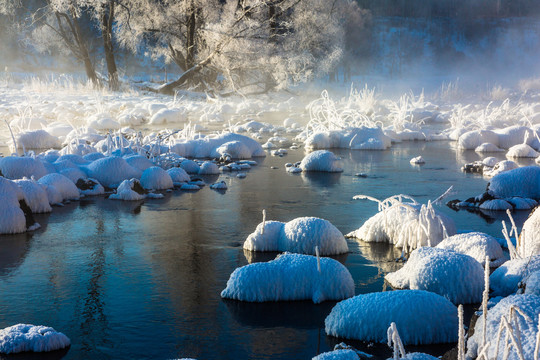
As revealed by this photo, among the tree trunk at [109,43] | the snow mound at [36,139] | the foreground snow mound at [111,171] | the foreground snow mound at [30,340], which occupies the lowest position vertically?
the foreground snow mound at [30,340]

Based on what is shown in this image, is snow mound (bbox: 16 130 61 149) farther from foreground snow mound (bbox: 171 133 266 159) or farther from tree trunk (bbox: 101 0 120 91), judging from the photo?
tree trunk (bbox: 101 0 120 91)

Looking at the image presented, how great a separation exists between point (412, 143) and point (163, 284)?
12.5 meters

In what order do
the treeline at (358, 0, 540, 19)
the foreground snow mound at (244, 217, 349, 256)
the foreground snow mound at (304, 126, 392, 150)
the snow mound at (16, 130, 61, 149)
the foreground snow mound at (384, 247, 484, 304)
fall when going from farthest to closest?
the treeline at (358, 0, 540, 19) → the foreground snow mound at (304, 126, 392, 150) → the snow mound at (16, 130, 61, 149) → the foreground snow mound at (244, 217, 349, 256) → the foreground snow mound at (384, 247, 484, 304)

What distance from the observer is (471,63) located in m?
52.9

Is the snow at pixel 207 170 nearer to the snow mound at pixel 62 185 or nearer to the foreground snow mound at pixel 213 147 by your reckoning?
the foreground snow mound at pixel 213 147

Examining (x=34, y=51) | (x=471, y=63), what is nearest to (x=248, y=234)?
(x=34, y=51)

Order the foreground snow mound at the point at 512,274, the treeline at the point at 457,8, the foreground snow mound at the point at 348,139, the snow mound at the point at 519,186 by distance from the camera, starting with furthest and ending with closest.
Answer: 1. the treeline at the point at 457,8
2. the foreground snow mound at the point at 348,139
3. the snow mound at the point at 519,186
4. the foreground snow mound at the point at 512,274

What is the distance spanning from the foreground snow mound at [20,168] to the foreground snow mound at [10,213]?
6.69ft

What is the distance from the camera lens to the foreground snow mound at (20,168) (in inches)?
389

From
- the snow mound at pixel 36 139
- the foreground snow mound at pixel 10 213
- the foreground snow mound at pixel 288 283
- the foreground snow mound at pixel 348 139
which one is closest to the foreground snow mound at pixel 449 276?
the foreground snow mound at pixel 288 283

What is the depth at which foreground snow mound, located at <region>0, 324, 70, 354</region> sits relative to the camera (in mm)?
4512

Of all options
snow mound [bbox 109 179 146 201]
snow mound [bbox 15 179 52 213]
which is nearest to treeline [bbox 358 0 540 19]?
snow mound [bbox 109 179 146 201]

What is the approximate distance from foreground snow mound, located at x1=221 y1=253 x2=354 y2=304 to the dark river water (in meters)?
0.10

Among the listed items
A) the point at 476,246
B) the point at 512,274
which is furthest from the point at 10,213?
the point at 512,274
